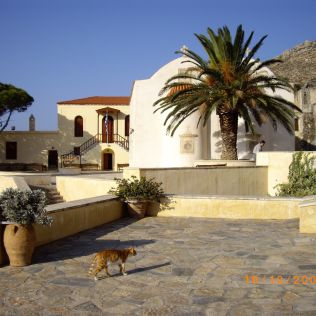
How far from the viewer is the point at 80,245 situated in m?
7.53

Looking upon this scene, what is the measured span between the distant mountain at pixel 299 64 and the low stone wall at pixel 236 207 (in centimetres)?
4534

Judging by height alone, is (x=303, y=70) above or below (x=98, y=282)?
above

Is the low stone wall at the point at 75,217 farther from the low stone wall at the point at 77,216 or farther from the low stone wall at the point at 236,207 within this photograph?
the low stone wall at the point at 236,207

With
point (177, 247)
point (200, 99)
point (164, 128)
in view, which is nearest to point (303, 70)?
point (164, 128)

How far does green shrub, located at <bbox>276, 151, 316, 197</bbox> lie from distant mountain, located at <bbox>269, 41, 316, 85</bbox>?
122ft

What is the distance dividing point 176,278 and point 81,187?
427 inches

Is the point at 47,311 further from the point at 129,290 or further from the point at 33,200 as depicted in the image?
the point at 33,200

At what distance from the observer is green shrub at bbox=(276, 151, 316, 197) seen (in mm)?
17234

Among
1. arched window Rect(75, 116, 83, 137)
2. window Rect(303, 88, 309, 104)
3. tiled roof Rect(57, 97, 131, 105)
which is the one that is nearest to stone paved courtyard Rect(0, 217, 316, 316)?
arched window Rect(75, 116, 83, 137)

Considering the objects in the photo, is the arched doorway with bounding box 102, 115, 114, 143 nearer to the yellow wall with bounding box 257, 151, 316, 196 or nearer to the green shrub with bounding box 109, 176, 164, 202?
the yellow wall with bounding box 257, 151, 316, 196

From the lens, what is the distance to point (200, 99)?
20.1 meters

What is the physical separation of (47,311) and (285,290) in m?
2.79

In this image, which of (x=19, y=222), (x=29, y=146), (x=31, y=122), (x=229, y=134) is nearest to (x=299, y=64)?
(x=31, y=122)

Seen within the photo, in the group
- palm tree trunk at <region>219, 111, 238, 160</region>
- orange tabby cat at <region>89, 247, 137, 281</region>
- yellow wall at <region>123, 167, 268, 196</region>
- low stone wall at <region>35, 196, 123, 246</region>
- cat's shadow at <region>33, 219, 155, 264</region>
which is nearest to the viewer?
orange tabby cat at <region>89, 247, 137, 281</region>
